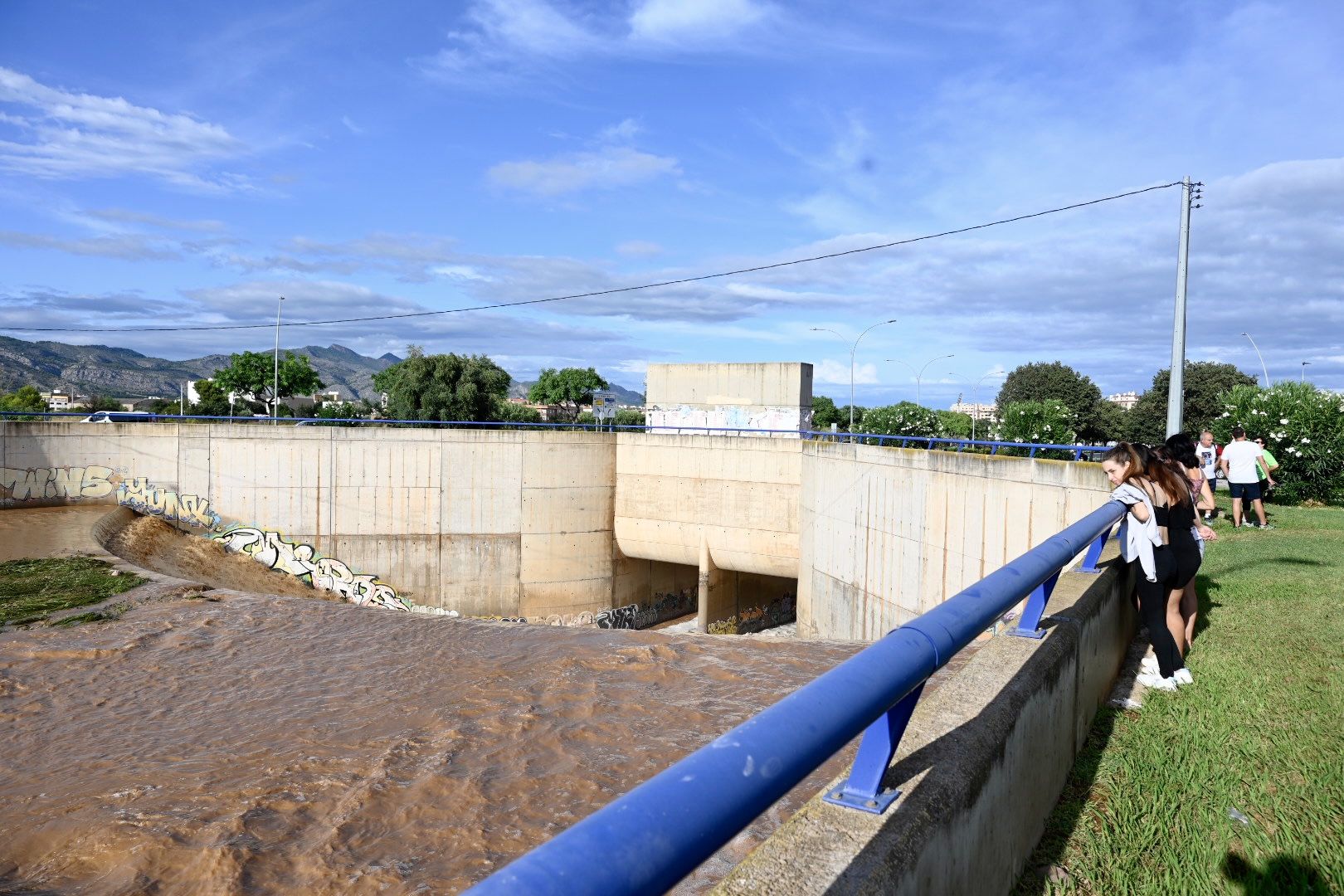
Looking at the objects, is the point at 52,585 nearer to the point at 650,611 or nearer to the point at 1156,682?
the point at 1156,682

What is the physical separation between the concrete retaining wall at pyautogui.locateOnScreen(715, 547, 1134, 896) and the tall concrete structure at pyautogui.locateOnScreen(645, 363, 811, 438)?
2509 cm

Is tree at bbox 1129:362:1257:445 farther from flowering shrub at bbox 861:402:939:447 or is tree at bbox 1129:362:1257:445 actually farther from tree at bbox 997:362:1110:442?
flowering shrub at bbox 861:402:939:447

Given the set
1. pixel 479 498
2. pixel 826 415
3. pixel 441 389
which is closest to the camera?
pixel 479 498

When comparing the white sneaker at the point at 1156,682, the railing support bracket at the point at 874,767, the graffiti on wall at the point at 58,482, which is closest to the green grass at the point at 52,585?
the graffiti on wall at the point at 58,482

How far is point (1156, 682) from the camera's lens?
16.4ft

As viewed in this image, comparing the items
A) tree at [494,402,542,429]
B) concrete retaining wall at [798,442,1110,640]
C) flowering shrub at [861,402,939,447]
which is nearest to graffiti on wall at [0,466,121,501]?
concrete retaining wall at [798,442,1110,640]

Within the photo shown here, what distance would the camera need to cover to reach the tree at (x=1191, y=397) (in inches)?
2229

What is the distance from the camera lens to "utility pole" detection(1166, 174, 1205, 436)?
39.7ft

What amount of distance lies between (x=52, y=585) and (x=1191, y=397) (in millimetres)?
A: 66583

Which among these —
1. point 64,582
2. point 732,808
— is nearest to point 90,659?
point 64,582

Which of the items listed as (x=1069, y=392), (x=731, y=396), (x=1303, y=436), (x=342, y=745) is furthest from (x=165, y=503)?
(x=1069, y=392)

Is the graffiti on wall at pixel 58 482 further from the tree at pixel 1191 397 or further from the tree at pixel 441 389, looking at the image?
the tree at pixel 1191 397

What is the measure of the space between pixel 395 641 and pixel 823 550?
540 inches

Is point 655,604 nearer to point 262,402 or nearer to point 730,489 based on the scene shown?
point 730,489
